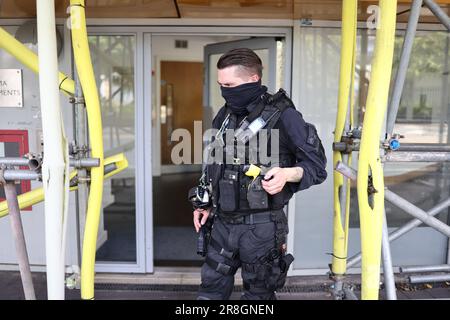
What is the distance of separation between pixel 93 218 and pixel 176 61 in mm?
8061

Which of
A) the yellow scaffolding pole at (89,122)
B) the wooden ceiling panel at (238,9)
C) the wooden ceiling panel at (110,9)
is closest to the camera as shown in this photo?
the yellow scaffolding pole at (89,122)

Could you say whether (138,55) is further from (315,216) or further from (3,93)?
(315,216)

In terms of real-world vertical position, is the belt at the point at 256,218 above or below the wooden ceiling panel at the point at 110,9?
below

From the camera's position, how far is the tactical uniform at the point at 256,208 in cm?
212

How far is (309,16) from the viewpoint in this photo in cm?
364

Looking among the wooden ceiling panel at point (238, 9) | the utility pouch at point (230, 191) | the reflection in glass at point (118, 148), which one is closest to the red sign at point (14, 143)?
the reflection in glass at point (118, 148)

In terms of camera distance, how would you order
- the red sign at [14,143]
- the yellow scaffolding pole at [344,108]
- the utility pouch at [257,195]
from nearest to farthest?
the utility pouch at [257,195] → the yellow scaffolding pole at [344,108] → the red sign at [14,143]

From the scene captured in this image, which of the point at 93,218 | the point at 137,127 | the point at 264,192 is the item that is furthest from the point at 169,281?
the point at 264,192

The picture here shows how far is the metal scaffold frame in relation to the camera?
175 centimetres

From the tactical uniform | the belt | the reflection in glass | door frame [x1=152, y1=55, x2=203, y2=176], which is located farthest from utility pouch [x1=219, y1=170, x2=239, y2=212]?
door frame [x1=152, y1=55, x2=203, y2=176]

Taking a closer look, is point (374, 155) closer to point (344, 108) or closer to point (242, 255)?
point (344, 108)

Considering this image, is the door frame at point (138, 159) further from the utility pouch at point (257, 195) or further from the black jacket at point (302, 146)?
the utility pouch at point (257, 195)

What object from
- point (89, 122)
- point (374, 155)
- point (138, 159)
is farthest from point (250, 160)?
point (138, 159)

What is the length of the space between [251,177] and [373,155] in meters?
0.62
